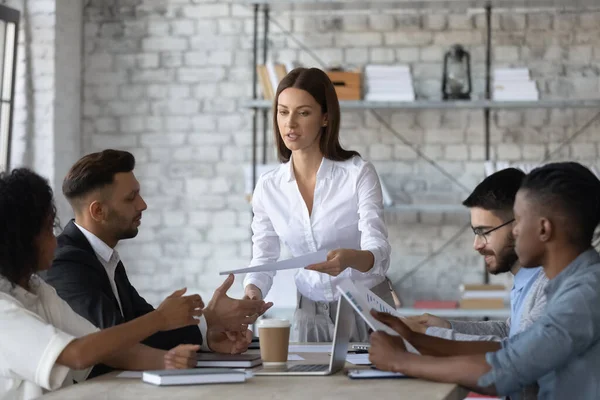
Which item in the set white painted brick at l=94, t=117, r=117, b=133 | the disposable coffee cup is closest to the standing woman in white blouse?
the disposable coffee cup

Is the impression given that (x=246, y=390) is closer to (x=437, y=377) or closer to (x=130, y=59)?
(x=437, y=377)

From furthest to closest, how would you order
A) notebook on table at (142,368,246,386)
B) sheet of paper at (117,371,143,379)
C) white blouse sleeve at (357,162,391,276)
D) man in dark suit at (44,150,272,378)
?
1. white blouse sleeve at (357,162,391,276)
2. man in dark suit at (44,150,272,378)
3. sheet of paper at (117,371,143,379)
4. notebook on table at (142,368,246,386)

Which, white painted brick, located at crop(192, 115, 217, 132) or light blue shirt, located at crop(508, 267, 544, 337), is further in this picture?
white painted brick, located at crop(192, 115, 217, 132)

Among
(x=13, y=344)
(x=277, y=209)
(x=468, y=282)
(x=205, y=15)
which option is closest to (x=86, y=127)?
(x=205, y=15)

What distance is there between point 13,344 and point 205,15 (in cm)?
388

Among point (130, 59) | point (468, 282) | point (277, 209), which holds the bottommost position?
point (468, 282)

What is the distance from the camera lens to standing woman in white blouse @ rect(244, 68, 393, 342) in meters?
2.67

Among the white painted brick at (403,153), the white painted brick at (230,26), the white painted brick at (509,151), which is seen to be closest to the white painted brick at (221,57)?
the white painted brick at (230,26)

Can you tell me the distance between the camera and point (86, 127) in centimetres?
536

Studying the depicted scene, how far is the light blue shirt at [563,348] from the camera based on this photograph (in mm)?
1616

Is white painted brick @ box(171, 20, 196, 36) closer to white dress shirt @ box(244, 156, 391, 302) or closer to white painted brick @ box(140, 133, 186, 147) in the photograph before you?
white painted brick @ box(140, 133, 186, 147)

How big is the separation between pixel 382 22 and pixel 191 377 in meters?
3.70

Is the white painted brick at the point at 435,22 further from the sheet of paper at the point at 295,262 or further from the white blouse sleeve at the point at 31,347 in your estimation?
the white blouse sleeve at the point at 31,347

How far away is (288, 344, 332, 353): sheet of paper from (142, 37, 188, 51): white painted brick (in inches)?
124
